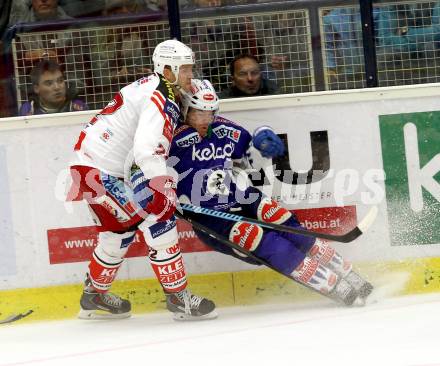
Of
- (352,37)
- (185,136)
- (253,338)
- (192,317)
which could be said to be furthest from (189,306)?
(352,37)

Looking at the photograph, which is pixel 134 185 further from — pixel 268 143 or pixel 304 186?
pixel 304 186

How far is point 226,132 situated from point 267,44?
56 cm

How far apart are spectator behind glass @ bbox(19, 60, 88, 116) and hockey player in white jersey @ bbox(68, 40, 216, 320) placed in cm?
41

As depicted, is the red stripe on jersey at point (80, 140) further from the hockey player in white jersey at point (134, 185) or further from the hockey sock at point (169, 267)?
the hockey sock at point (169, 267)

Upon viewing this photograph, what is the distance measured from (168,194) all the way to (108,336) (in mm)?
652

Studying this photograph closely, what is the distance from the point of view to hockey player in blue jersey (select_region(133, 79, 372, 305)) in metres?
4.95

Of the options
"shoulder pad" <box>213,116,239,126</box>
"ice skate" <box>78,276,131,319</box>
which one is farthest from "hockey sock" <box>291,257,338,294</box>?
"ice skate" <box>78,276,131,319</box>

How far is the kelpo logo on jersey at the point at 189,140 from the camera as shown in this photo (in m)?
5.06

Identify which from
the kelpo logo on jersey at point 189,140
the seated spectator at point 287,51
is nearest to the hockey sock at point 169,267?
the kelpo logo on jersey at point 189,140

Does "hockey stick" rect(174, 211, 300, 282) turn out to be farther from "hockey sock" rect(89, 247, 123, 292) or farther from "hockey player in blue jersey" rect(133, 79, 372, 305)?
"hockey sock" rect(89, 247, 123, 292)

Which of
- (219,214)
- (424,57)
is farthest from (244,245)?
(424,57)

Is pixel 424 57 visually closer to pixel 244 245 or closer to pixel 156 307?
pixel 244 245

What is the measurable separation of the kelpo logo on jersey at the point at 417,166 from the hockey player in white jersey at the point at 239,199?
40cm

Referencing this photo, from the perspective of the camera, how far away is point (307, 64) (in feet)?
17.6
